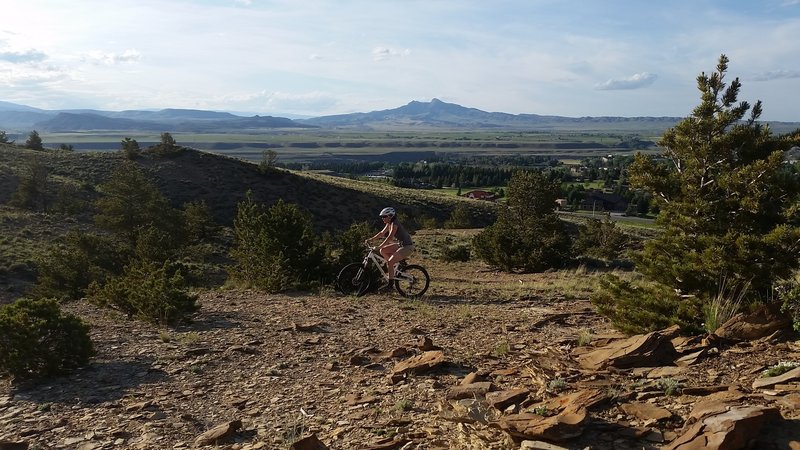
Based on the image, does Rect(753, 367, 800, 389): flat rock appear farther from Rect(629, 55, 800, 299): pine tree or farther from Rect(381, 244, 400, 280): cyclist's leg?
Rect(381, 244, 400, 280): cyclist's leg

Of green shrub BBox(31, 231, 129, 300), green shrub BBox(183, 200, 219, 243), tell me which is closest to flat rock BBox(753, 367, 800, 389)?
green shrub BBox(31, 231, 129, 300)

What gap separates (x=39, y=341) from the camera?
7.25 metres

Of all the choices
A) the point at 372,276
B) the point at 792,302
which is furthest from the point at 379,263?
the point at 792,302

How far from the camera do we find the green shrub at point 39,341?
22.7 ft

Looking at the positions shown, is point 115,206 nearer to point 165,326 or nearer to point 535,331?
point 165,326

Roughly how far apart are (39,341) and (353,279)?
6230 millimetres

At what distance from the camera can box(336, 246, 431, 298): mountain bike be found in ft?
39.9

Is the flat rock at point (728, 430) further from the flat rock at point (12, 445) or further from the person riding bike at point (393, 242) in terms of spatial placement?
the person riding bike at point (393, 242)

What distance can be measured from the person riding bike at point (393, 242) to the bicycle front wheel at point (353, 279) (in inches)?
26.7

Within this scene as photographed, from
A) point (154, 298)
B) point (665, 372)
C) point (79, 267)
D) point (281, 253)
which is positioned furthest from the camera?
point (79, 267)

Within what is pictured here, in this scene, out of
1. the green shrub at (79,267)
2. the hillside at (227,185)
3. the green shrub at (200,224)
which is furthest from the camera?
the hillside at (227,185)

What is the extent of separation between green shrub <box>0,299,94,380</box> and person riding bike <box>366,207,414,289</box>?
18.8 feet

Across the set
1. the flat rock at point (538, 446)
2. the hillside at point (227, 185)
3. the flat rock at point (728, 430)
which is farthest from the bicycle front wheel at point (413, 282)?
the hillside at point (227, 185)

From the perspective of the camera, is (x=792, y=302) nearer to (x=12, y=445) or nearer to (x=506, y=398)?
(x=506, y=398)
